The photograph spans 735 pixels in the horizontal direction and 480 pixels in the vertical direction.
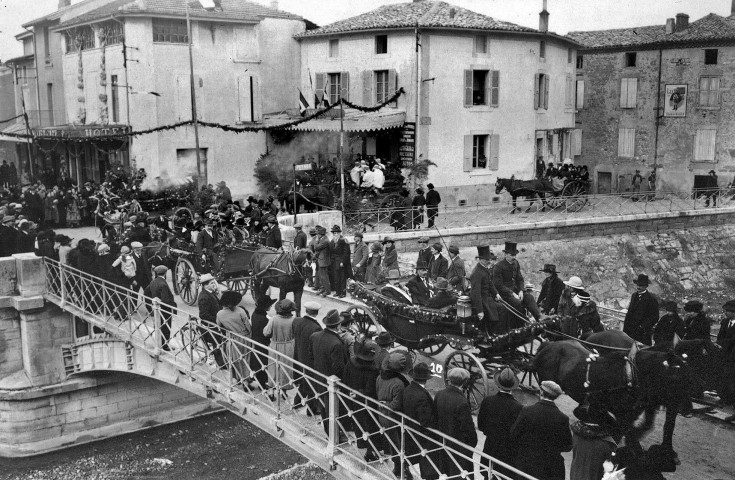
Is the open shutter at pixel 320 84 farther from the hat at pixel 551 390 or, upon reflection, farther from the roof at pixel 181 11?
the hat at pixel 551 390

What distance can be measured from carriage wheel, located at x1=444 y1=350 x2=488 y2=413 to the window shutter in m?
18.5

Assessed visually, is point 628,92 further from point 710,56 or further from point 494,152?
point 494,152

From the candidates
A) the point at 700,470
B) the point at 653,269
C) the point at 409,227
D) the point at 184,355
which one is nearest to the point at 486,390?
the point at 700,470

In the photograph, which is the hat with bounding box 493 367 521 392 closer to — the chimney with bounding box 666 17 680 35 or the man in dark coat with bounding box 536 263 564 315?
the man in dark coat with bounding box 536 263 564 315

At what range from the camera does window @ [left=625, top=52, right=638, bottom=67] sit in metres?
34.7

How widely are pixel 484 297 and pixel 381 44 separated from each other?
18.3 metres

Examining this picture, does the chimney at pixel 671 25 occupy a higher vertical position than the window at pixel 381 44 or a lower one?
higher

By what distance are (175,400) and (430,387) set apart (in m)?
9.50

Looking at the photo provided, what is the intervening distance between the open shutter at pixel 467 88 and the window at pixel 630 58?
39.6ft

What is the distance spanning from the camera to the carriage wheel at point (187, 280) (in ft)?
50.9

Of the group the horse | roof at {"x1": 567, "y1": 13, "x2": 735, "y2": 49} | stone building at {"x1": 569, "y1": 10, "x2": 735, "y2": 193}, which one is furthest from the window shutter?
the horse

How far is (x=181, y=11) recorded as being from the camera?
26.3 m

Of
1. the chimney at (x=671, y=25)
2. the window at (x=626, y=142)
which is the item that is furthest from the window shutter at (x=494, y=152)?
the chimney at (x=671, y=25)

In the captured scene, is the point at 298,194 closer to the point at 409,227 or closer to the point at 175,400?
the point at 409,227
